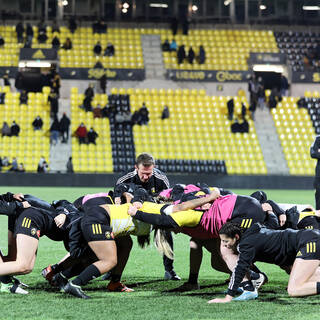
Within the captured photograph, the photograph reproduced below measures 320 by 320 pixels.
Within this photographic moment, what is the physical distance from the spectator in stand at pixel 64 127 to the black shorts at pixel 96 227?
25745 mm

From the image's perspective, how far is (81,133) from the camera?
3322 centimetres

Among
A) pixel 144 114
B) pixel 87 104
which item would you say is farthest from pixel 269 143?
pixel 87 104

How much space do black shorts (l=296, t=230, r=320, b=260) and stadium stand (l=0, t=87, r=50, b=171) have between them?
25298 mm

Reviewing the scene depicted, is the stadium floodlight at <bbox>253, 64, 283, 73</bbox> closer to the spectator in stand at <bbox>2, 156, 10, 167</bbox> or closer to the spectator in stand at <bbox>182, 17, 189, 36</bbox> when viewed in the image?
the spectator in stand at <bbox>182, 17, 189, 36</bbox>

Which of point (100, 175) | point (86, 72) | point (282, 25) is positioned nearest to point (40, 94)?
point (86, 72)

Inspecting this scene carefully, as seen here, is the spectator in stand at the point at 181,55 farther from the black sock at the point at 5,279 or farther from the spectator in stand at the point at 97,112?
the black sock at the point at 5,279

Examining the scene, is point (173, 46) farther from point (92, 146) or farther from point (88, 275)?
point (88, 275)

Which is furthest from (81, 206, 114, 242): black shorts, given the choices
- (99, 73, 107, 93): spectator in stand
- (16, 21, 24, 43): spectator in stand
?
(16, 21, 24, 43): spectator in stand

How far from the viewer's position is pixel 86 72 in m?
37.3

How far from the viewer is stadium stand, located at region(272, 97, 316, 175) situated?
3397 cm

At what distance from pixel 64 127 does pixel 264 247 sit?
26666 mm

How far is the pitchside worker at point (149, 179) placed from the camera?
28.6ft

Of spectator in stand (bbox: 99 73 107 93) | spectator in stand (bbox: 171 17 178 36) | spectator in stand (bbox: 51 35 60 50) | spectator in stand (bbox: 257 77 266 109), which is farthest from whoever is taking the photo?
spectator in stand (bbox: 171 17 178 36)

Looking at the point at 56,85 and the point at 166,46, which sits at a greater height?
the point at 166,46
